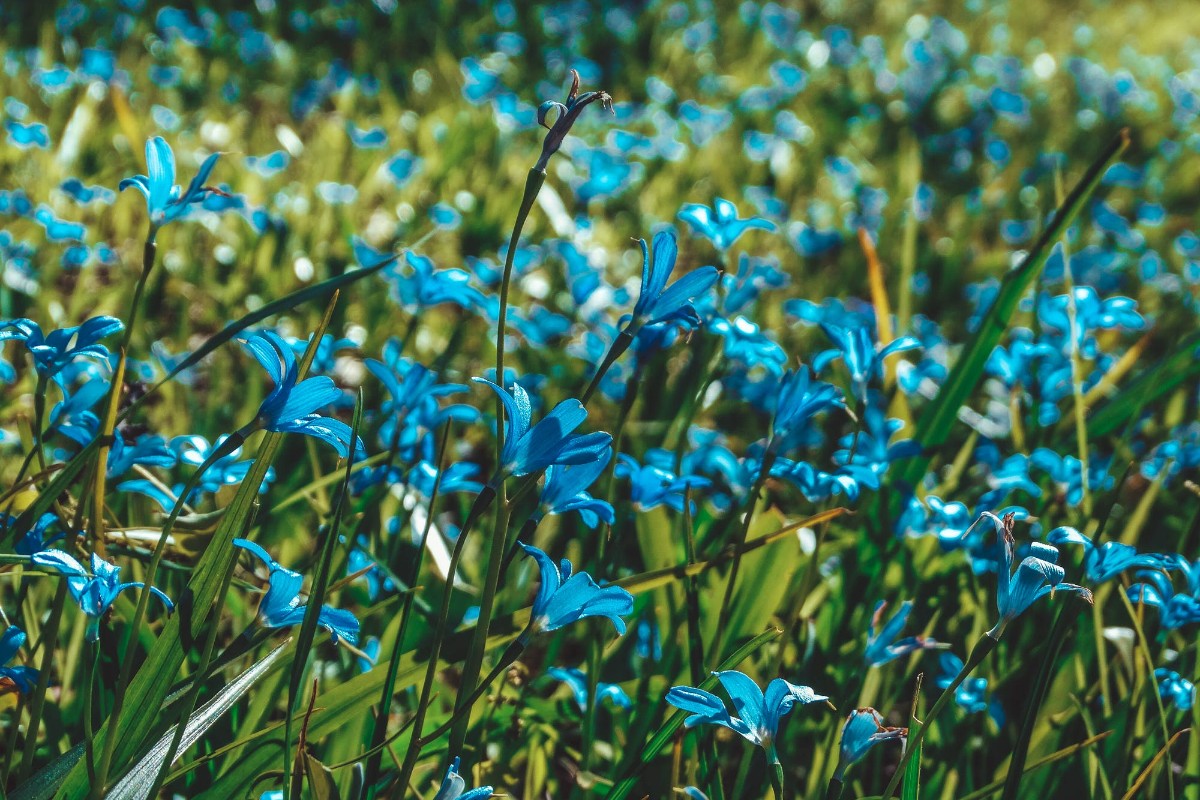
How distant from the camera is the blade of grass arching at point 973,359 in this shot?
1650mm

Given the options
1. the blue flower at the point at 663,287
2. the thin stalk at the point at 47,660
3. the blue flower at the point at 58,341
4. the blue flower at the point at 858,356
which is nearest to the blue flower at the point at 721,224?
the blue flower at the point at 858,356

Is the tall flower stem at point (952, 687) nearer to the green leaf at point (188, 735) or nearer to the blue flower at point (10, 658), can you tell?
the green leaf at point (188, 735)

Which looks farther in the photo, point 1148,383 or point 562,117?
point 1148,383

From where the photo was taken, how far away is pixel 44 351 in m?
1.02

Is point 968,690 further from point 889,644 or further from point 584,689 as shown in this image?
point 584,689

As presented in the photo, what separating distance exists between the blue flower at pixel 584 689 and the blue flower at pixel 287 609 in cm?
42

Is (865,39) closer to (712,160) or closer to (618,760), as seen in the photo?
(712,160)

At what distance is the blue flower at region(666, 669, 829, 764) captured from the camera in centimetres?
91

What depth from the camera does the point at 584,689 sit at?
1.36m

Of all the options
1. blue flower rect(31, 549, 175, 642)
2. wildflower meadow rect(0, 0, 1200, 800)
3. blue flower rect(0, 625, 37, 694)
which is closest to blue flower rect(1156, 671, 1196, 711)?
wildflower meadow rect(0, 0, 1200, 800)

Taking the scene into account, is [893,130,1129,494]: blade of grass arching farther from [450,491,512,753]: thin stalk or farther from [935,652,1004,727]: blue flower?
[450,491,512,753]: thin stalk

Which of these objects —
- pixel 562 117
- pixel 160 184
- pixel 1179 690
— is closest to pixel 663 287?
pixel 562 117

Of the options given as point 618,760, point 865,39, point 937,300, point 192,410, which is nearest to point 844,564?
point 618,760

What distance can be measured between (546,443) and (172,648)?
1.43 feet
